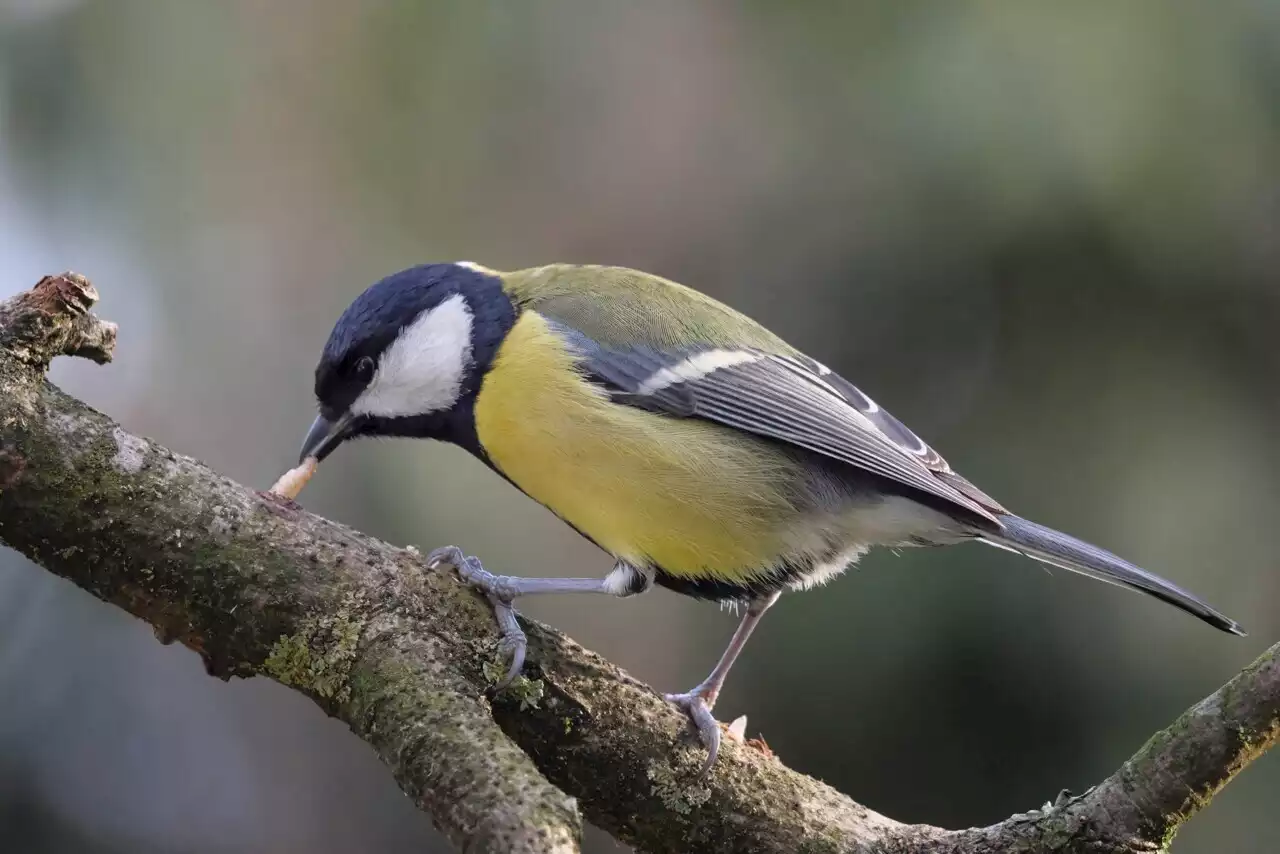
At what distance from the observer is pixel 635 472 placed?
5.48ft

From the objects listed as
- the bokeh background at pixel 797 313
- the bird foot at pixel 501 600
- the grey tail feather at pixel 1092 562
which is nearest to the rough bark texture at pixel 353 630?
the bird foot at pixel 501 600

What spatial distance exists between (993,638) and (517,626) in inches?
64.9

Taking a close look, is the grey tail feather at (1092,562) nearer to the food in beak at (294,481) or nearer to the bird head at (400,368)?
the bird head at (400,368)

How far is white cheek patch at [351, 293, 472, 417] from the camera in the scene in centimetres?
185

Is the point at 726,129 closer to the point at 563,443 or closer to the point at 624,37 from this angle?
the point at 624,37

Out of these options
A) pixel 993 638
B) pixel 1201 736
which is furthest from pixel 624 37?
pixel 1201 736

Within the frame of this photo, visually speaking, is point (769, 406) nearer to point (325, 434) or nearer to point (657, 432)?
point (657, 432)

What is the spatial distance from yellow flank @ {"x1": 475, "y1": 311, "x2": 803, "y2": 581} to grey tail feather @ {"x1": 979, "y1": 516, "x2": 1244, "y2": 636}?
36cm

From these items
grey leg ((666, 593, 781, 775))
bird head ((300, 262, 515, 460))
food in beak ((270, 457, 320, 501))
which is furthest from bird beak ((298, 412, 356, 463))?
grey leg ((666, 593, 781, 775))

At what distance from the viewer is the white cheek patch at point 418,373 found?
1.85m

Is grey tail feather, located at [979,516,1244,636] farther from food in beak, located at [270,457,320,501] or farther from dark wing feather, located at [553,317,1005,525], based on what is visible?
food in beak, located at [270,457,320,501]

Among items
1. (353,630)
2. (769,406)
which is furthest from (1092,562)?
(353,630)

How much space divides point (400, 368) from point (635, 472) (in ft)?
1.58

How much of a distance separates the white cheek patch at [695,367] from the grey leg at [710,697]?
1.32 ft
